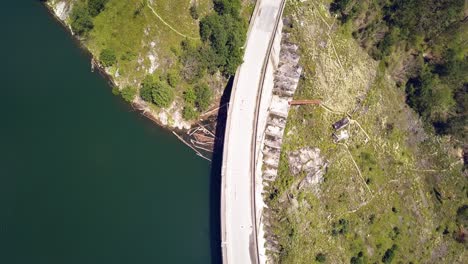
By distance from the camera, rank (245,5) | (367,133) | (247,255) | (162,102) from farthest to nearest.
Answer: (367,133), (245,5), (162,102), (247,255)

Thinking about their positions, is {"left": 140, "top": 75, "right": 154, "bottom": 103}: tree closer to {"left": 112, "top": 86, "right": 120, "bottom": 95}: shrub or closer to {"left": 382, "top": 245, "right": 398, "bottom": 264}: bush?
{"left": 112, "top": 86, "right": 120, "bottom": 95}: shrub

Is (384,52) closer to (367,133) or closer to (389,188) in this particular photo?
(367,133)

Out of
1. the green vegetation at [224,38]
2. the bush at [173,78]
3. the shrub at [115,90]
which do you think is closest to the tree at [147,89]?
the bush at [173,78]

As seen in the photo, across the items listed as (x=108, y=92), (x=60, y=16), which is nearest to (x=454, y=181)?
(x=108, y=92)

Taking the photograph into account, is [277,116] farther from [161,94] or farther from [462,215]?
[462,215]

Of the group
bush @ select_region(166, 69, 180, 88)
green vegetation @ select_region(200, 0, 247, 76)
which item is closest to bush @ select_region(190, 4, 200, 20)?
green vegetation @ select_region(200, 0, 247, 76)

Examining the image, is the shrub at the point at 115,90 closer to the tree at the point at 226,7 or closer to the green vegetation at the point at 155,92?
the green vegetation at the point at 155,92
